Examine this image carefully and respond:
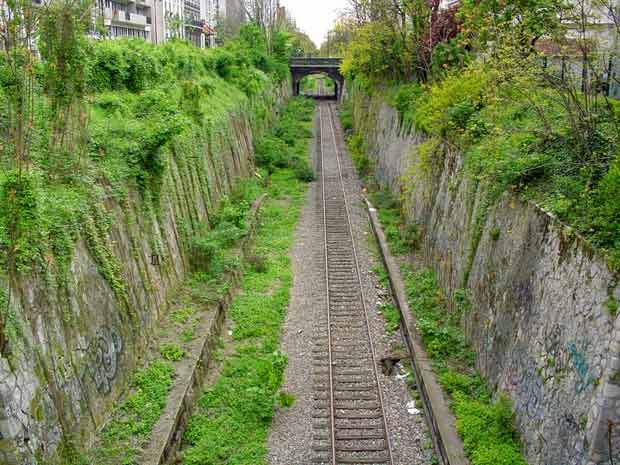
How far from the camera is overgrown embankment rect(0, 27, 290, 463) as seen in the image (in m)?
8.96

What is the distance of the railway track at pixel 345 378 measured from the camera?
11473 mm

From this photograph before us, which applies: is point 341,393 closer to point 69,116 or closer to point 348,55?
point 69,116

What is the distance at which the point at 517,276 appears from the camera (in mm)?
12070

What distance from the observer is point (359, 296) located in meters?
18.3

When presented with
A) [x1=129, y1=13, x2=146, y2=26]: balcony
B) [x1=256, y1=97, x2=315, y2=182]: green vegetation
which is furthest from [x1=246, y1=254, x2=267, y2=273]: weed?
[x1=129, y1=13, x2=146, y2=26]: balcony

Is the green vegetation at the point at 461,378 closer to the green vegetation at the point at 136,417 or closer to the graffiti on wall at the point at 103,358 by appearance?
the green vegetation at the point at 136,417

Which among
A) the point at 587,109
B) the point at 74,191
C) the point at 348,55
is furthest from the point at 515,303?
the point at 348,55

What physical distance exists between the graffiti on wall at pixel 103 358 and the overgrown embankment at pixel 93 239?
2 centimetres

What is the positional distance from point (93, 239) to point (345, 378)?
6334 millimetres

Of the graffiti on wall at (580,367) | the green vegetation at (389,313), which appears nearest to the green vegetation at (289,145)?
the green vegetation at (389,313)

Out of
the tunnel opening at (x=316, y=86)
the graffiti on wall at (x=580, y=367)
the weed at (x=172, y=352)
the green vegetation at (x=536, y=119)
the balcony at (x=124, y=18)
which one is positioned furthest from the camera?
the tunnel opening at (x=316, y=86)

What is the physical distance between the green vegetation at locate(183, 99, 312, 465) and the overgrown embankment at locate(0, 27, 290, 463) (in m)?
1.27

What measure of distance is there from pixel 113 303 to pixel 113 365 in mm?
1271

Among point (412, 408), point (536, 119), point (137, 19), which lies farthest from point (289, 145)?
point (412, 408)
